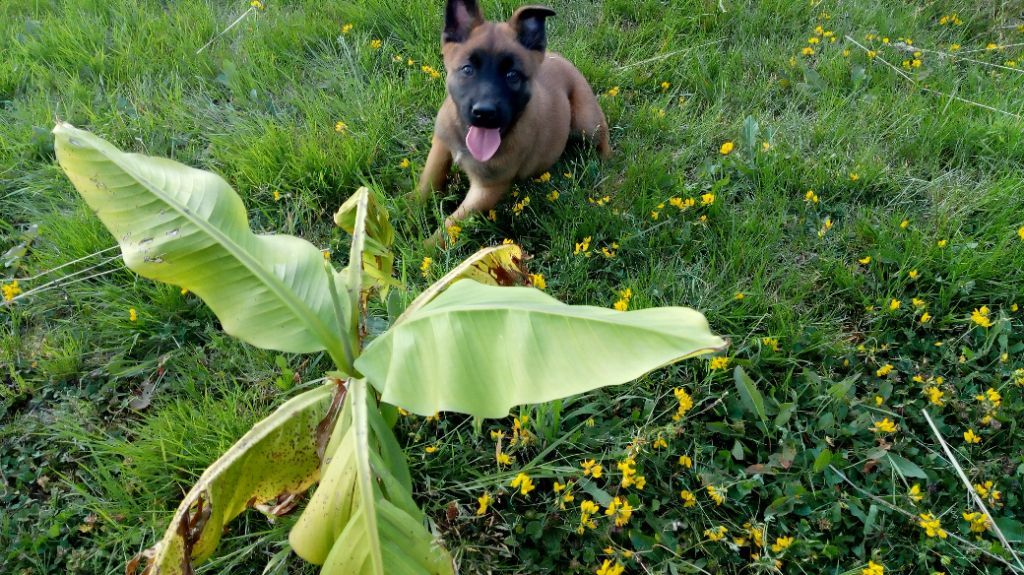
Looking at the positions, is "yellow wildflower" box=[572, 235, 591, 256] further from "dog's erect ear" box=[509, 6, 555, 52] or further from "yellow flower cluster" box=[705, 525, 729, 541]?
"yellow flower cluster" box=[705, 525, 729, 541]

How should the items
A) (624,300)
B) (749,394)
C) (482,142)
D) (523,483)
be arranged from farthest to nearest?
(482,142), (624,300), (749,394), (523,483)

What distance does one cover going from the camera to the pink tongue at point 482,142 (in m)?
2.86

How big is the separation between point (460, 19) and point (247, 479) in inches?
84.6

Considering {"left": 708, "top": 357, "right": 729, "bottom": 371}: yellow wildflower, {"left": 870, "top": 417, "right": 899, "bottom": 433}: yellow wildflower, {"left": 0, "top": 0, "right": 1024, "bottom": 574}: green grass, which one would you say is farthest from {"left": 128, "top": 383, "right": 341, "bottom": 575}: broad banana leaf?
{"left": 870, "top": 417, "right": 899, "bottom": 433}: yellow wildflower

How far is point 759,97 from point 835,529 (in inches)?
96.1

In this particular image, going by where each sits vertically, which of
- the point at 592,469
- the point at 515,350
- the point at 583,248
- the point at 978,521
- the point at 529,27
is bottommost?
the point at 978,521

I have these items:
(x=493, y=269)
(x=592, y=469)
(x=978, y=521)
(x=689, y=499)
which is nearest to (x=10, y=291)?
(x=493, y=269)

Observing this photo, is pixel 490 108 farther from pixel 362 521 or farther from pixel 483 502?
pixel 362 521

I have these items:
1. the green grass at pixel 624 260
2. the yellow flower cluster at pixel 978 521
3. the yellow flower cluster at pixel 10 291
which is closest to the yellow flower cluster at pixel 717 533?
the green grass at pixel 624 260

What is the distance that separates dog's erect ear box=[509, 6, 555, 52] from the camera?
2.92 meters

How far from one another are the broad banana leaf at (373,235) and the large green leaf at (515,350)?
20.6 inches

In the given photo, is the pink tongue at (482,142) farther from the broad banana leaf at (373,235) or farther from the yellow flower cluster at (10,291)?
the yellow flower cluster at (10,291)

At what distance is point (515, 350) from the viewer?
1.53 metres

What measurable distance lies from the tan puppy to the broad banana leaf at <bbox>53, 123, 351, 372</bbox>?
1136 mm
